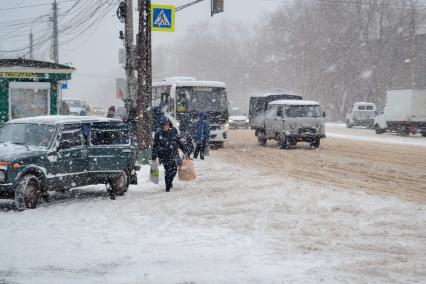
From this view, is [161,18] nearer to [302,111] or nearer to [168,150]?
[168,150]

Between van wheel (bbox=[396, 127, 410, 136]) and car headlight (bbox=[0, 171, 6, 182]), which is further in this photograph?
van wheel (bbox=[396, 127, 410, 136])

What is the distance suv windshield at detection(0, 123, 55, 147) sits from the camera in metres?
12.6

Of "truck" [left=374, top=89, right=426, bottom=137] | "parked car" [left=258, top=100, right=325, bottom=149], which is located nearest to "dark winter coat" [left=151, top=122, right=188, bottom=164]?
"parked car" [left=258, top=100, right=325, bottom=149]

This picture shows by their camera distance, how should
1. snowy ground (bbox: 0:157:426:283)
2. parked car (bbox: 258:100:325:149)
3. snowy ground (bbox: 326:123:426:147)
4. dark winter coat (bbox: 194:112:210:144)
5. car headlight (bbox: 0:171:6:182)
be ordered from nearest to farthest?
snowy ground (bbox: 0:157:426:283), car headlight (bbox: 0:171:6:182), dark winter coat (bbox: 194:112:210:144), parked car (bbox: 258:100:325:149), snowy ground (bbox: 326:123:426:147)

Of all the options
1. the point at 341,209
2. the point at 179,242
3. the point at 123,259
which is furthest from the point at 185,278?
the point at 341,209

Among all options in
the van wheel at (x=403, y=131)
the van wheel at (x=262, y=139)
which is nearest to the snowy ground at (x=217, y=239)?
the van wheel at (x=262, y=139)

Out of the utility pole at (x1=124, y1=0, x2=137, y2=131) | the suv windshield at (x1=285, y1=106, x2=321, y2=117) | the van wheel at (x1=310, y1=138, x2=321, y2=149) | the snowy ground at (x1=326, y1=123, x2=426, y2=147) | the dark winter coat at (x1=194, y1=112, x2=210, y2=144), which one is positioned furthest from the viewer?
the snowy ground at (x1=326, y1=123, x2=426, y2=147)

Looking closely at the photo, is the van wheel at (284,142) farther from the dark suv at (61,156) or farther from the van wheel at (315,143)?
the dark suv at (61,156)

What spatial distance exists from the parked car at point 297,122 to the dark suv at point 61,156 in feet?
45.8

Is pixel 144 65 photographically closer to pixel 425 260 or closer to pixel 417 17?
pixel 425 260

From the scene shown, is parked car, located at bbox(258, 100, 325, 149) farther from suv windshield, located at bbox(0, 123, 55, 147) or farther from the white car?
the white car

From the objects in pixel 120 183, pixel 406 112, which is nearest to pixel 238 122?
pixel 406 112

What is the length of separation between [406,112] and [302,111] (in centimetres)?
1384

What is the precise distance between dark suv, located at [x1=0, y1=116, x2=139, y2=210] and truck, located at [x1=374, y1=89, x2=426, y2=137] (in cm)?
2809
